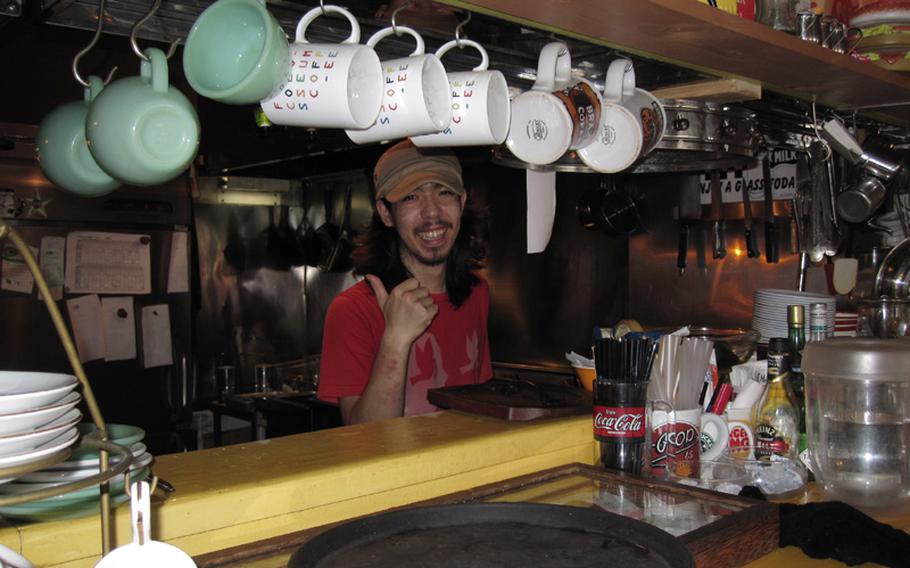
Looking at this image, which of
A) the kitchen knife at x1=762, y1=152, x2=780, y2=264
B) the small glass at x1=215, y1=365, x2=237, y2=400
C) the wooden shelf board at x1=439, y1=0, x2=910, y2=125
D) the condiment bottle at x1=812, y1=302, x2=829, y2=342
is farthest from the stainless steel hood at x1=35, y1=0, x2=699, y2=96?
the small glass at x1=215, y1=365, x2=237, y2=400

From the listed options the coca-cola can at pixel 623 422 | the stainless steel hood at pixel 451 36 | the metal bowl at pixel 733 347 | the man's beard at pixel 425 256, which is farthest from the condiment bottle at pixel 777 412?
the man's beard at pixel 425 256

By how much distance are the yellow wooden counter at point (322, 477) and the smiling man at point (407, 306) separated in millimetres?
659

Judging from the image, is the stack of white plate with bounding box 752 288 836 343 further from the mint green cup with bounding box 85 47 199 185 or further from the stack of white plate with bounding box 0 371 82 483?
the stack of white plate with bounding box 0 371 82 483

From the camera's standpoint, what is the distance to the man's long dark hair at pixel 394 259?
9.14 ft

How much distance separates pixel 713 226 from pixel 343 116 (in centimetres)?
306

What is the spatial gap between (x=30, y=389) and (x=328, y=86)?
2.06 feet

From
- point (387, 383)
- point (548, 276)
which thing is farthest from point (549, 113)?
point (548, 276)

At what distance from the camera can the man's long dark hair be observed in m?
2.79

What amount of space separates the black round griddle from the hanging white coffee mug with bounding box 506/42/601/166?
0.78m

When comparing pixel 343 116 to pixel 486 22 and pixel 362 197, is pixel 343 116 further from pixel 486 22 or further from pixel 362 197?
pixel 362 197

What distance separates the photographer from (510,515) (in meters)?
1.01

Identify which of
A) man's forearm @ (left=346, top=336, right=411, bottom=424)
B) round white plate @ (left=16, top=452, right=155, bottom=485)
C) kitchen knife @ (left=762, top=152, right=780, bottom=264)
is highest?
kitchen knife @ (left=762, top=152, right=780, bottom=264)

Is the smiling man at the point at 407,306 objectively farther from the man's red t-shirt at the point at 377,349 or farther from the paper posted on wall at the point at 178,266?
the paper posted on wall at the point at 178,266

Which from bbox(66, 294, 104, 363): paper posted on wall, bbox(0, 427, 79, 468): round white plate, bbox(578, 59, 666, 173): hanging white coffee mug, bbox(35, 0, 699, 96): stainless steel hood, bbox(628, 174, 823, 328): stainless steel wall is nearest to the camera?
bbox(0, 427, 79, 468): round white plate
